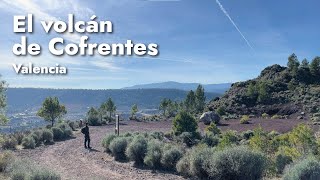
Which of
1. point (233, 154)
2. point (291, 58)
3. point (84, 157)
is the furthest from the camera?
point (291, 58)

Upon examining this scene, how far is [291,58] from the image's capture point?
88125mm

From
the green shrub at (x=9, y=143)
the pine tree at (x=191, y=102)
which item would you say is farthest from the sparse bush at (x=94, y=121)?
the pine tree at (x=191, y=102)

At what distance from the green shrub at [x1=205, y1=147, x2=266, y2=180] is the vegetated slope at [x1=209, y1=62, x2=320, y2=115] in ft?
171

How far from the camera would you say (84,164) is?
58.3 feet

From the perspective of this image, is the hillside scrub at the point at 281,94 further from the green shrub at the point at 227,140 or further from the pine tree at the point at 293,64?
the green shrub at the point at 227,140

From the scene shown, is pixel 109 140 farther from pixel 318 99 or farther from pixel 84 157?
pixel 318 99

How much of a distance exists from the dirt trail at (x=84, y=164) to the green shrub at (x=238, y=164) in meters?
2.01

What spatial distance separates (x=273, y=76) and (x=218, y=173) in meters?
80.2

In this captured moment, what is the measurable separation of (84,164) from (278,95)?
6471cm

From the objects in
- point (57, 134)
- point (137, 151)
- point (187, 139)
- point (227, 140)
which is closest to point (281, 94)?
point (187, 139)

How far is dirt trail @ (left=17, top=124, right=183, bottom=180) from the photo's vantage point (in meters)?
15.1

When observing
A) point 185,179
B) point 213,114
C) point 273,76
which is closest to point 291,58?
point 273,76

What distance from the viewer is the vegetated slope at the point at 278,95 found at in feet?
224

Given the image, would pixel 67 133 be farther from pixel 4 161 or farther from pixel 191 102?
pixel 191 102
